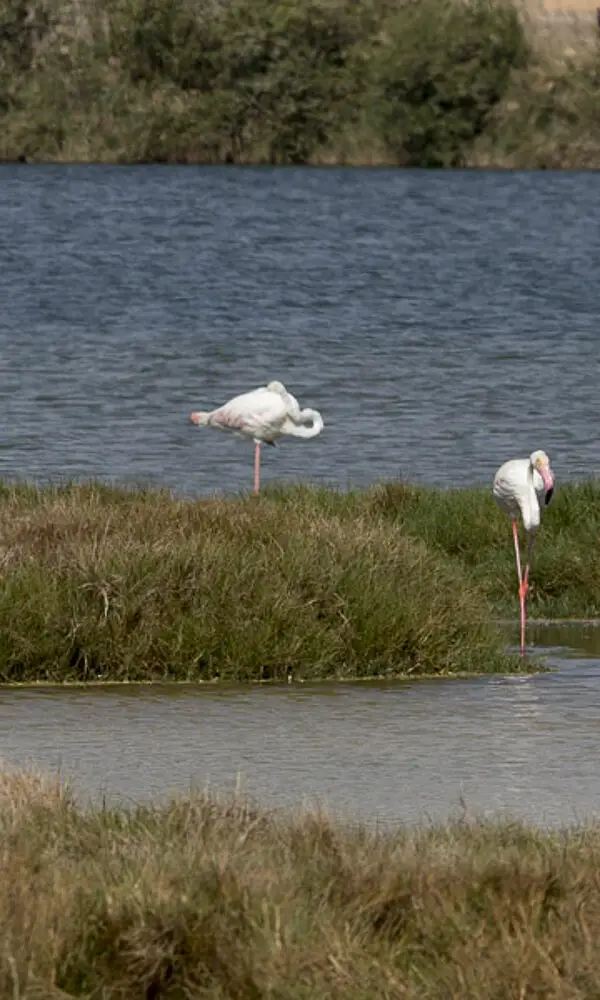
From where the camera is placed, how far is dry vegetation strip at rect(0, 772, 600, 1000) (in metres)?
6.43

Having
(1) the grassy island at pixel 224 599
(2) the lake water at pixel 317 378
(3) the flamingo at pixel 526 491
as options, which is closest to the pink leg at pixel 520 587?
(3) the flamingo at pixel 526 491

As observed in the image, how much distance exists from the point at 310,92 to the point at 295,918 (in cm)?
8044

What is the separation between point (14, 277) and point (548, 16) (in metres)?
70.9

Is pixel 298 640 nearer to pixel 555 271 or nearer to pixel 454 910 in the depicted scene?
pixel 454 910

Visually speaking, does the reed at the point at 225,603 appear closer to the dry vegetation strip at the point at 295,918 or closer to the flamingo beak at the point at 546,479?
the flamingo beak at the point at 546,479

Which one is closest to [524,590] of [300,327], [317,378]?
[317,378]

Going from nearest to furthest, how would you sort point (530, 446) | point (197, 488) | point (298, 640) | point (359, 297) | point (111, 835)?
point (111, 835), point (298, 640), point (197, 488), point (530, 446), point (359, 297)

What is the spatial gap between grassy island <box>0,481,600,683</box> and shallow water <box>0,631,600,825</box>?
175mm

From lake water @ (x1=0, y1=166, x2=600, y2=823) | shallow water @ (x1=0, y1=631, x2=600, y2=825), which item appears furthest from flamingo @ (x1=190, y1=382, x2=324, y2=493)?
shallow water @ (x1=0, y1=631, x2=600, y2=825)

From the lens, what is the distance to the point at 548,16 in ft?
372

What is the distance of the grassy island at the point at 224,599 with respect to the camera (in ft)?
36.7

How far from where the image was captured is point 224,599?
1135cm

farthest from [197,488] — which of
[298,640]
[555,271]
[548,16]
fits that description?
[548,16]

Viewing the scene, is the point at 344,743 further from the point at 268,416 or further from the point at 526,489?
the point at 268,416
